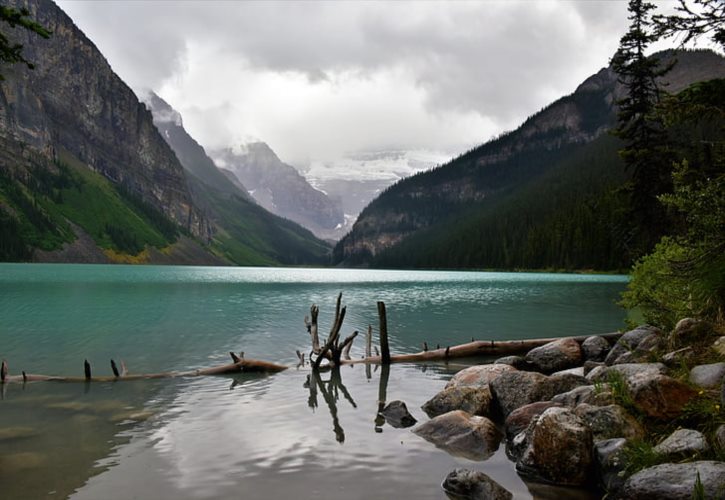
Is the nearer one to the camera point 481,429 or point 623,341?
point 481,429

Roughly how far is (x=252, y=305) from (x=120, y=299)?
695 inches

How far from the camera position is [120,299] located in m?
61.2

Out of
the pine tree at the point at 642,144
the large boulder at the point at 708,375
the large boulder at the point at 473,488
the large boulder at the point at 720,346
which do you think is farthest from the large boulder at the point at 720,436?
the pine tree at the point at 642,144

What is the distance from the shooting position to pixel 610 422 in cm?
1091

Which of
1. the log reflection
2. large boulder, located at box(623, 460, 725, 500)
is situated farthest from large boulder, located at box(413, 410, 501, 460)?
large boulder, located at box(623, 460, 725, 500)

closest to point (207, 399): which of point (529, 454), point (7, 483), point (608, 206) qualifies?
point (7, 483)

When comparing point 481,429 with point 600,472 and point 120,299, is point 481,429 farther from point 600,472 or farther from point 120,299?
point 120,299

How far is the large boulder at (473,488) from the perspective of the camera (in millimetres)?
9664

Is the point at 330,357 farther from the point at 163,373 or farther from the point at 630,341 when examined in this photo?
the point at 630,341

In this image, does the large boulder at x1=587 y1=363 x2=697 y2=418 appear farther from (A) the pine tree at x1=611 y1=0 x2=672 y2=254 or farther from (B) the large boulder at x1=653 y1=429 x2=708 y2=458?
(A) the pine tree at x1=611 y1=0 x2=672 y2=254

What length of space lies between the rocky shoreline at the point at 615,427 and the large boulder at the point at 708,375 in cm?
2

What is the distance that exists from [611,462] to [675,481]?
1944mm

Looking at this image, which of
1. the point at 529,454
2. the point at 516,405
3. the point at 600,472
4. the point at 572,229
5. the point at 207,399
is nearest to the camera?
the point at 600,472

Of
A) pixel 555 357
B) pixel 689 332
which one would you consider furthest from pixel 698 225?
pixel 555 357
